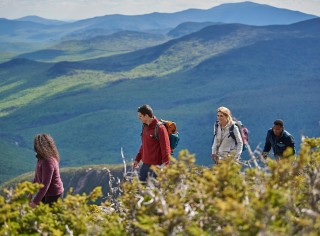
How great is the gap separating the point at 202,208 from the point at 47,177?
12.9 ft

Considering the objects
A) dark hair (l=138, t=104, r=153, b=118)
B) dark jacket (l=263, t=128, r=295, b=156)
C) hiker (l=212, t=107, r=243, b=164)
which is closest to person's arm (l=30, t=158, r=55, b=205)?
dark hair (l=138, t=104, r=153, b=118)

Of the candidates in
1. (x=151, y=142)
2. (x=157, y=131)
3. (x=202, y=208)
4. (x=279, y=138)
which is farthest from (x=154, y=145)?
(x=202, y=208)

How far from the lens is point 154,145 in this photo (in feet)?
35.6

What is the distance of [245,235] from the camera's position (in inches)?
179

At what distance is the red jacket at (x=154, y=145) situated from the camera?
10.6m

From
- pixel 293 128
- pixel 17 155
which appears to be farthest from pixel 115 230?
pixel 293 128

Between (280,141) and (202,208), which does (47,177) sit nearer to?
(202,208)

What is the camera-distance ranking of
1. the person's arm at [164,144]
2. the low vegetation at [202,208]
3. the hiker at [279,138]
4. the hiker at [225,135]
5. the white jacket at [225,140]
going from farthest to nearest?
the hiker at [279,138]
the white jacket at [225,140]
the hiker at [225,135]
the person's arm at [164,144]
the low vegetation at [202,208]

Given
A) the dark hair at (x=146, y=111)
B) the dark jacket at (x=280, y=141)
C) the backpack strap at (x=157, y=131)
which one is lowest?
the dark jacket at (x=280, y=141)

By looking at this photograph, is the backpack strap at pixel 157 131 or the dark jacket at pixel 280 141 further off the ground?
the backpack strap at pixel 157 131

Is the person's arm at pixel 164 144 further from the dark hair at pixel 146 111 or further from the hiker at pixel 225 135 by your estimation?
the hiker at pixel 225 135

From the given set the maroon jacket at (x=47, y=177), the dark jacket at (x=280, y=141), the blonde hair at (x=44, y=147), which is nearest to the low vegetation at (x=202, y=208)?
the maroon jacket at (x=47, y=177)

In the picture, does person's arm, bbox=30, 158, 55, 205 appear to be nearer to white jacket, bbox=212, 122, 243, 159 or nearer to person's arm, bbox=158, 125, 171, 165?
person's arm, bbox=158, 125, 171, 165

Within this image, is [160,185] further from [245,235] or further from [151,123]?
[151,123]
